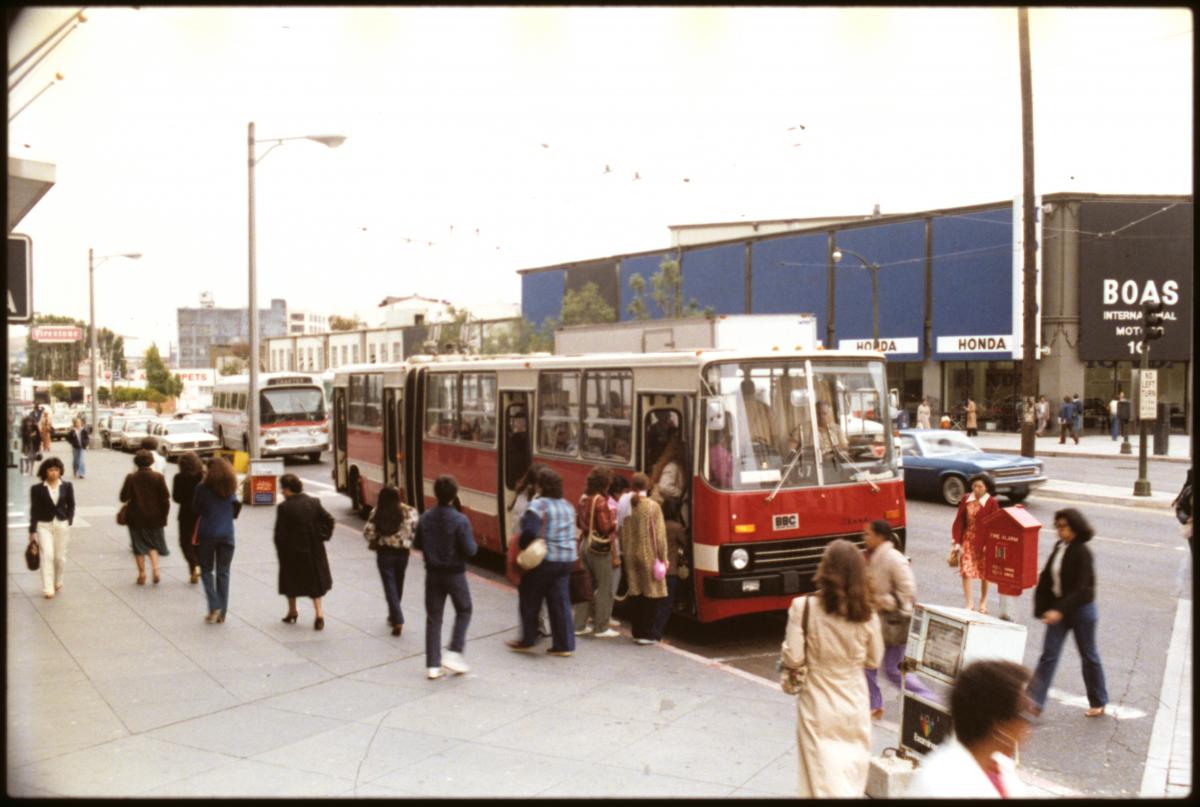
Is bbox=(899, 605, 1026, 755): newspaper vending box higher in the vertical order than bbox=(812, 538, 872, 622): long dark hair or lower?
lower

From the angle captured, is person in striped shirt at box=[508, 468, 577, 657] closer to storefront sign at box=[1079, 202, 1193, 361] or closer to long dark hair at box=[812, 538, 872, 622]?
long dark hair at box=[812, 538, 872, 622]

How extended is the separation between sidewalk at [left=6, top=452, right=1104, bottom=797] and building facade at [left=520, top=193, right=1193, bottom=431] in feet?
110

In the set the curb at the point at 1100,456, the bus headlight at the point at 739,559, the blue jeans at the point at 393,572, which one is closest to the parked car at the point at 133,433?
the curb at the point at 1100,456

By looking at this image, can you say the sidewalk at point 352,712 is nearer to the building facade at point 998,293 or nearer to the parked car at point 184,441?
the parked car at point 184,441

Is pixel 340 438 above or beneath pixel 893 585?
above

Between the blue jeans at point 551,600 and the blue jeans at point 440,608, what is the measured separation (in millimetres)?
710

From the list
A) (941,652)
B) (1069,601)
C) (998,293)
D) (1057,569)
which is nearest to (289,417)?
(1057,569)

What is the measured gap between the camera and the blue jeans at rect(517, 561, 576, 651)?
374 inches

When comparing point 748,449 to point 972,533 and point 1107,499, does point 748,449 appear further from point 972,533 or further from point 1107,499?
point 1107,499

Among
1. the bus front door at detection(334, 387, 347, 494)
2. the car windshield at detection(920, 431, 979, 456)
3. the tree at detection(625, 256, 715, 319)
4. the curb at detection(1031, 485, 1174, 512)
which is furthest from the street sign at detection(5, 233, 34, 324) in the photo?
the tree at detection(625, 256, 715, 319)

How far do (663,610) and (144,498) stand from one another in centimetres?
673

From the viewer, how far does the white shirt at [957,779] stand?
3316 millimetres

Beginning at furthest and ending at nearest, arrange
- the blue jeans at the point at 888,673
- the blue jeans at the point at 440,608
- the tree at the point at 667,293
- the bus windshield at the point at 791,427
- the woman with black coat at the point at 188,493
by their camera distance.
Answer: the tree at the point at 667,293 → the woman with black coat at the point at 188,493 → the bus windshield at the point at 791,427 → the blue jeans at the point at 440,608 → the blue jeans at the point at 888,673

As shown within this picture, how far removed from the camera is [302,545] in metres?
10.5
